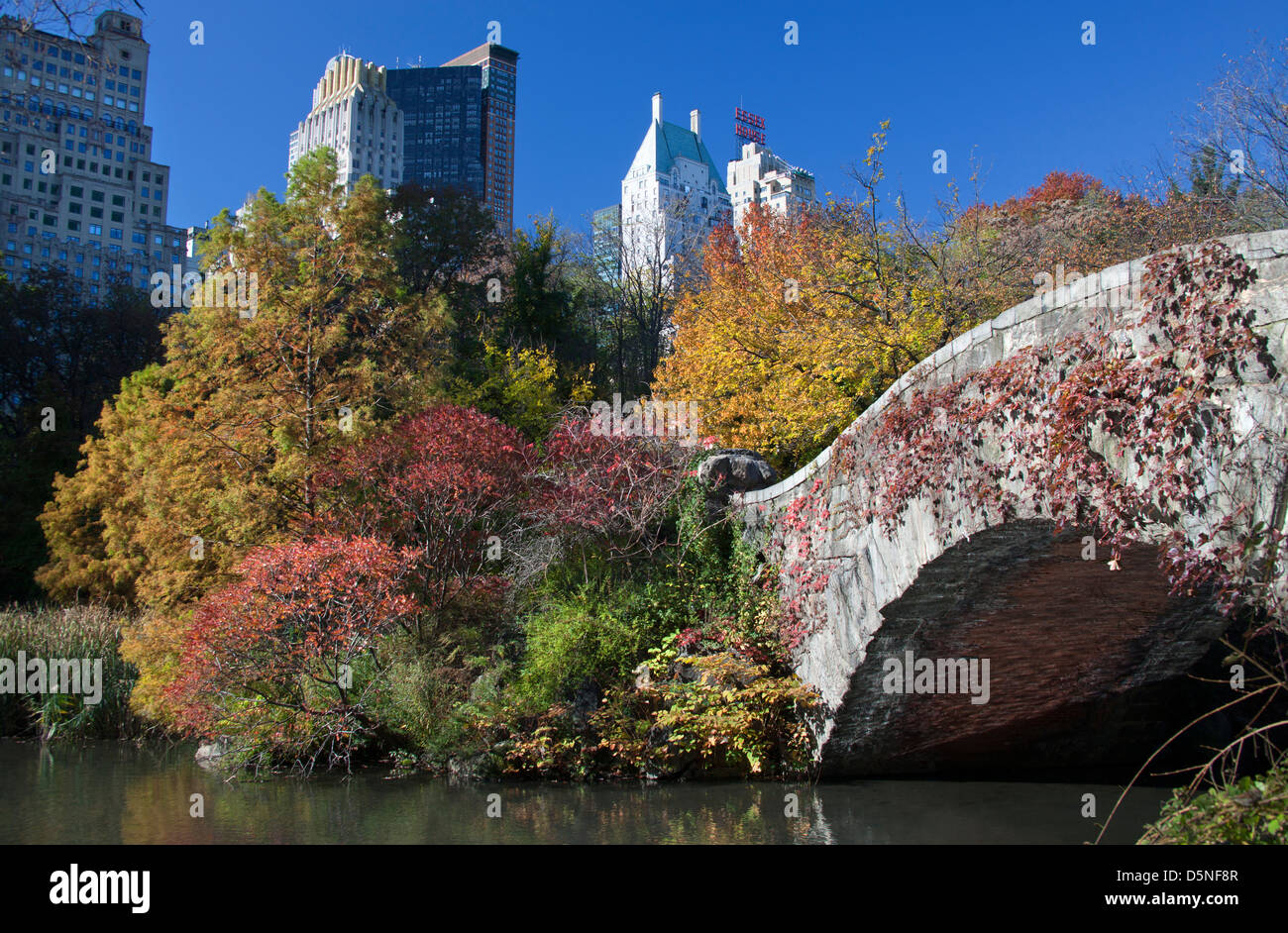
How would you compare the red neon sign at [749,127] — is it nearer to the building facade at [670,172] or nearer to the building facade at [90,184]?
the building facade at [670,172]

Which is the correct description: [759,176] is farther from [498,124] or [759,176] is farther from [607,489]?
[607,489]

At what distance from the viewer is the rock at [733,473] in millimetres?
12145

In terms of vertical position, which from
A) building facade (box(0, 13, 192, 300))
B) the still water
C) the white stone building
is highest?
the white stone building

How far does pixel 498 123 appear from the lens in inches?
4198

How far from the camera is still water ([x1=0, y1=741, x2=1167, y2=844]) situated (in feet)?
24.9

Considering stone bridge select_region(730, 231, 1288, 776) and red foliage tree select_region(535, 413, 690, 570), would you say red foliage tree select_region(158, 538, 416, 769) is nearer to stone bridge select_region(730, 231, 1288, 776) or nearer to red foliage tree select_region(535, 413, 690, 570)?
red foliage tree select_region(535, 413, 690, 570)

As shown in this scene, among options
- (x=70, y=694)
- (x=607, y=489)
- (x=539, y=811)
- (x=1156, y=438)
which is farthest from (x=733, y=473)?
(x=70, y=694)

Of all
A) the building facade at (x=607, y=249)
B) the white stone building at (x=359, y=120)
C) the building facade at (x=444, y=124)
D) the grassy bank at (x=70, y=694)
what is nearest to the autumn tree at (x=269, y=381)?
the grassy bank at (x=70, y=694)

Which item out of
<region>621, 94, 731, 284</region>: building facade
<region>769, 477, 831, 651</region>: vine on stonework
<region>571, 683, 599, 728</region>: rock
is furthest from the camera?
<region>621, 94, 731, 284</region>: building facade

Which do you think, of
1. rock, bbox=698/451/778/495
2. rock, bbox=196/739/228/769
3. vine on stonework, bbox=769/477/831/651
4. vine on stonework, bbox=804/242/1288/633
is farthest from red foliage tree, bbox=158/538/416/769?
vine on stonework, bbox=804/242/1288/633

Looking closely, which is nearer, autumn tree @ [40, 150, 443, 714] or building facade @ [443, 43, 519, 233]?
autumn tree @ [40, 150, 443, 714]

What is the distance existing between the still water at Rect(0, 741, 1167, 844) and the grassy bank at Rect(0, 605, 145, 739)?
269 centimetres

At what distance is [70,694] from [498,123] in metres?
103
